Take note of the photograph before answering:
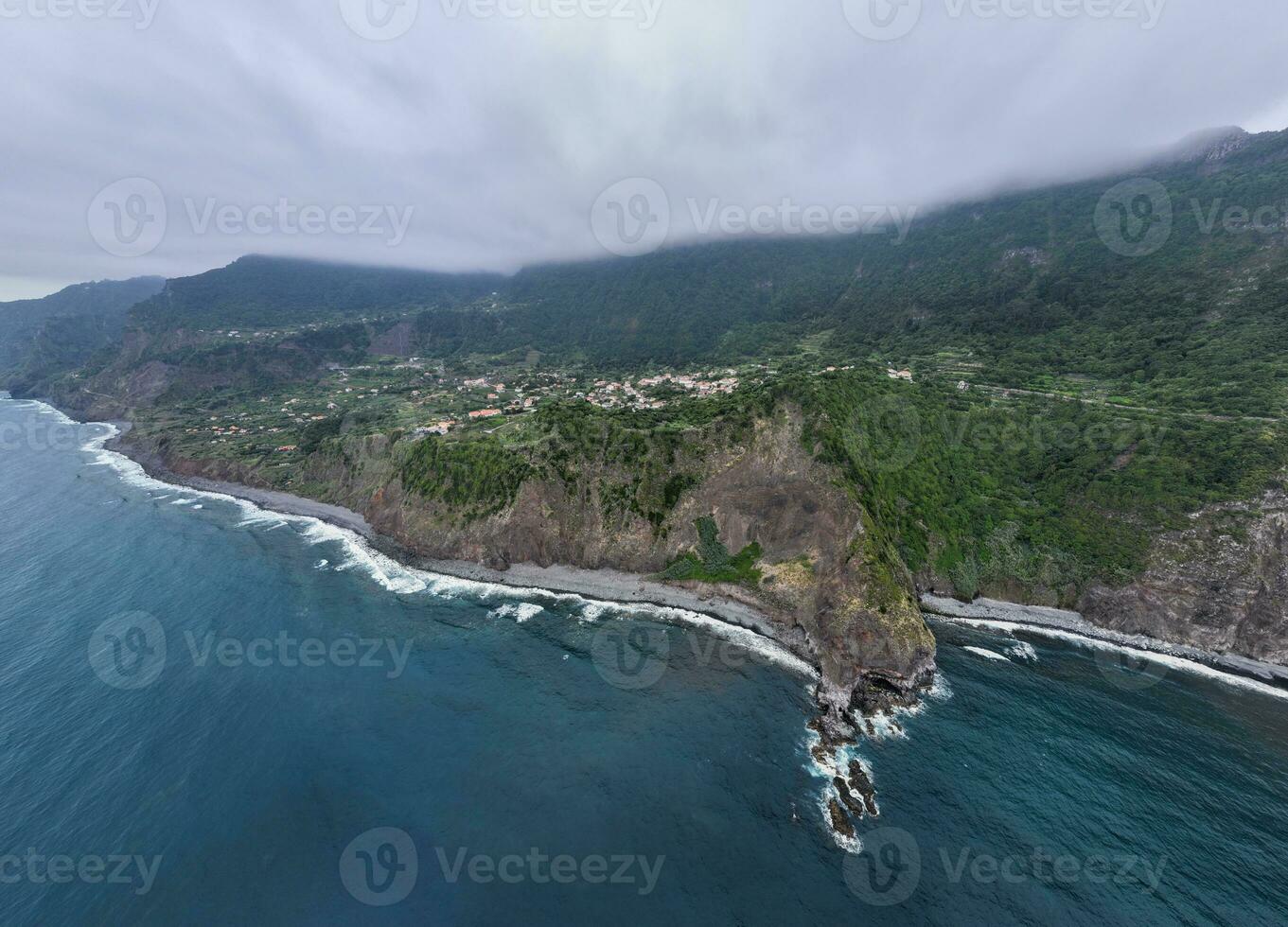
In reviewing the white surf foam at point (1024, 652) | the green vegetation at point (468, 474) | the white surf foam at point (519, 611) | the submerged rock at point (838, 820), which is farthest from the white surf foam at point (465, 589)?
the white surf foam at point (1024, 652)

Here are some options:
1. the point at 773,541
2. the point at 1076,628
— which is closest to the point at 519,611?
the point at 773,541

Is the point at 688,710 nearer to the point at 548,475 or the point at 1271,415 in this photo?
the point at 548,475

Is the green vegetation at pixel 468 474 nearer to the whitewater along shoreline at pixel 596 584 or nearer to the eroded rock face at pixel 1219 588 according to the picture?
the whitewater along shoreline at pixel 596 584

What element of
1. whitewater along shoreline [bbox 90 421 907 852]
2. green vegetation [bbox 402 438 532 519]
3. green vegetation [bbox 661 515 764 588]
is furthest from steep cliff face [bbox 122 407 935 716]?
green vegetation [bbox 402 438 532 519]

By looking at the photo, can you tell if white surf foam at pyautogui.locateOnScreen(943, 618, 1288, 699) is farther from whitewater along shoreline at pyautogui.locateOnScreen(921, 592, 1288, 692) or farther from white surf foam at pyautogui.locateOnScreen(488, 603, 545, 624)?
white surf foam at pyautogui.locateOnScreen(488, 603, 545, 624)

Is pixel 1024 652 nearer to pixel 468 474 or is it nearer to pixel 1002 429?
pixel 1002 429

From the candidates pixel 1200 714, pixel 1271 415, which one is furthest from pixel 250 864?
pixel 1271 415
